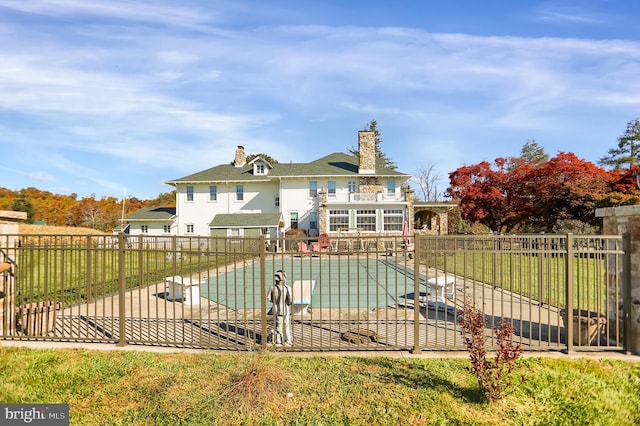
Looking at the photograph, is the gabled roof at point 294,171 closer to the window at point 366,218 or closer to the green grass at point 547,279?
the window at point 366,218

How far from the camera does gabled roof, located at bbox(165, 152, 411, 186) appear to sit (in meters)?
33.0

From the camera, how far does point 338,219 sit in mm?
30875

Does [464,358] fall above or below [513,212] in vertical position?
below

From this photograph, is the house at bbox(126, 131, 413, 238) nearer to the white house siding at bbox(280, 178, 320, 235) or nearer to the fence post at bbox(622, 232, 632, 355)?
the white house siding at bbox(280, 178, 320, 235)

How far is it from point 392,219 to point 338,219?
470 centimetres

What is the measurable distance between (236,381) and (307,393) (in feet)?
2.92

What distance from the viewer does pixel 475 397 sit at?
13.6 ft

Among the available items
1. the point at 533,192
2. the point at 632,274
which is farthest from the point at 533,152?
the point at 632,274

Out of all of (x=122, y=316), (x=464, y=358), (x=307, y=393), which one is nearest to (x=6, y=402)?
(x=122, y=316)

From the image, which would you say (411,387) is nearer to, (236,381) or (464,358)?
(464,358)

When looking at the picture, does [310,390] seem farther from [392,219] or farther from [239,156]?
[239,156]

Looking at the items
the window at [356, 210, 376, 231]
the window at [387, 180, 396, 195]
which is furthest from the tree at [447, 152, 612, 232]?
the window at [356, 210, 376, 231]

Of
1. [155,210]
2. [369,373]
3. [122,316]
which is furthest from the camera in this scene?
[155,210]

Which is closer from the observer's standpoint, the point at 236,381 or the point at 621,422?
the point at 621,422
